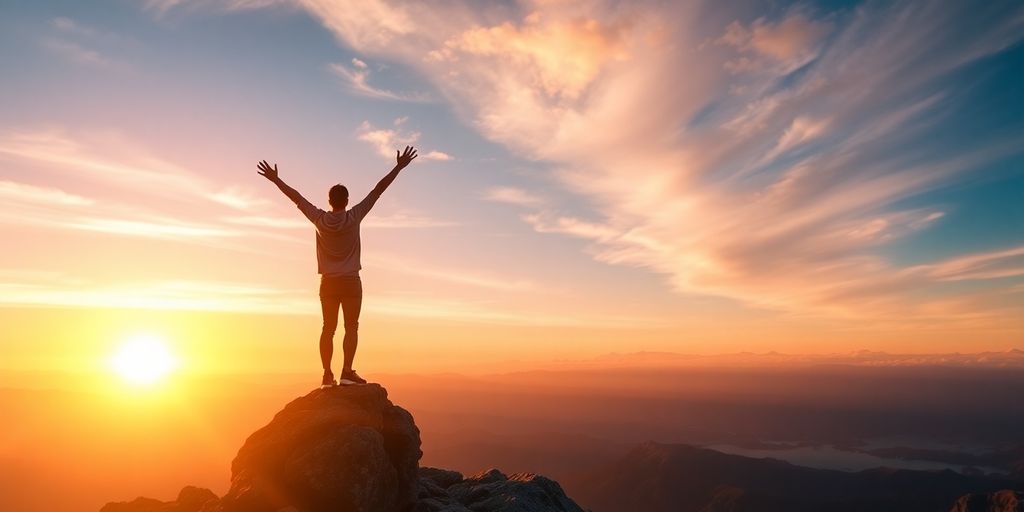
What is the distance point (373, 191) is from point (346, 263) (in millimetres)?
2333

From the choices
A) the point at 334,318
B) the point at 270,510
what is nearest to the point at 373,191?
the point at 334,318

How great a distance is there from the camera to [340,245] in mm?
15484

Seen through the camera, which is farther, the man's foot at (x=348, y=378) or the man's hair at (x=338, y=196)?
the man's foot at (x=348, y=378)

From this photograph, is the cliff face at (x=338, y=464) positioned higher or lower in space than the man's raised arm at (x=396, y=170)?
lower

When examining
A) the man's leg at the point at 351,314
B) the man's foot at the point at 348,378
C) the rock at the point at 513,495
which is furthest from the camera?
the rock at the point at 513,495

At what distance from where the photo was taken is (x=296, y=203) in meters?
15.7

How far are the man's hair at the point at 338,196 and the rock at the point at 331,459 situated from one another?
20.0 feet

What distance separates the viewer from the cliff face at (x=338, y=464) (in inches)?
571

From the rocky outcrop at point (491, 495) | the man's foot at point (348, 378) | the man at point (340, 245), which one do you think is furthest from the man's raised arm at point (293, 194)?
the rocky outcrop at point (491, 495)

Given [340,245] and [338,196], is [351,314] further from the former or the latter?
[338,196]

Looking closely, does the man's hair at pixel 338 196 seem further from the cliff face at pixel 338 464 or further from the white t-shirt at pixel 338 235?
the cliff face at pixel 338 464

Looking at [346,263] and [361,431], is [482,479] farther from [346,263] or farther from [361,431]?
[346,263]

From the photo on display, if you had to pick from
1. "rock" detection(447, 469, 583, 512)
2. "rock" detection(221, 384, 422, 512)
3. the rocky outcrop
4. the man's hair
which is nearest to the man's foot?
"rock" detection(221, 384, 422, 512)

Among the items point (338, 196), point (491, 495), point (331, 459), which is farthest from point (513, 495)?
point (338, 196)
